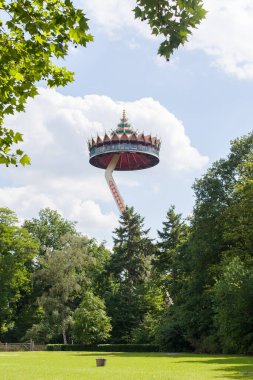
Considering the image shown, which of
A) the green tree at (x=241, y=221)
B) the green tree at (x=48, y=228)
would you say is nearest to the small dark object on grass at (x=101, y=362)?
the green tree at (x=241, y=221)

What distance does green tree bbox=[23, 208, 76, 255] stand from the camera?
77.9 meters

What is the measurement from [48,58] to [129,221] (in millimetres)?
62243

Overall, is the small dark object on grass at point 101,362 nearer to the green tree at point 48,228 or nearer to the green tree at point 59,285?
the green tree at point 59,285

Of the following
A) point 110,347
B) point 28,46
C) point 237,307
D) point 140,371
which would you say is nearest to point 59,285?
point 110,347

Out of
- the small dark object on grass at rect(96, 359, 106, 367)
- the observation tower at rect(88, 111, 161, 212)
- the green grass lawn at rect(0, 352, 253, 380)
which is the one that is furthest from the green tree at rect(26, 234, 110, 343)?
the small dark object on grass at rect(96, 359, 106, 367)

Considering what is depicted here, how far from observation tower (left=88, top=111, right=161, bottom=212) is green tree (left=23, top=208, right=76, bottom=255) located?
11095mm

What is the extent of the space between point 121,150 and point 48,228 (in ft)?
57.4

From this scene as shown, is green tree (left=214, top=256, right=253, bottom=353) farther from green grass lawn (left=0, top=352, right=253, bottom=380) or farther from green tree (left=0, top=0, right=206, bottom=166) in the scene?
green tree (left=0, top=0, right=206, bottom=166)

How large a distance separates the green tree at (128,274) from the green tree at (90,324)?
17.9 ft

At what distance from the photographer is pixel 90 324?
57312 mm

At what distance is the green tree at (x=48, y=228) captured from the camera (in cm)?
7794

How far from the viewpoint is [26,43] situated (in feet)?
29.6

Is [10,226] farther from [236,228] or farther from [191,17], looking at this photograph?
[191,17]

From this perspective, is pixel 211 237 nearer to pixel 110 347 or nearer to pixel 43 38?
pixel 110 347
